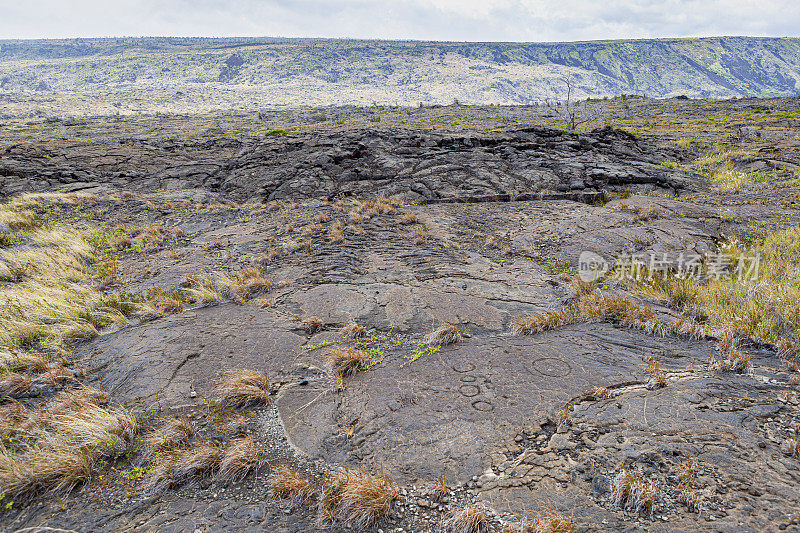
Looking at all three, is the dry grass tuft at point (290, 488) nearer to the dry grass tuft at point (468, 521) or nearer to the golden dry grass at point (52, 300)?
the dry grass tuft at point (468, 521)

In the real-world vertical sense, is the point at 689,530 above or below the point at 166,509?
above

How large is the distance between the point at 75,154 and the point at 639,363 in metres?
29.3

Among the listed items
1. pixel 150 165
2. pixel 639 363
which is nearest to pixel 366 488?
pixel 639 363

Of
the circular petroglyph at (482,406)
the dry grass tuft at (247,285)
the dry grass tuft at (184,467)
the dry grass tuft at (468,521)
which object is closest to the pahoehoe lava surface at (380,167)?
the dry grass tuft at (247,285)

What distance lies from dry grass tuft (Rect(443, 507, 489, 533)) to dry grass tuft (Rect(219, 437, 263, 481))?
1.97 m

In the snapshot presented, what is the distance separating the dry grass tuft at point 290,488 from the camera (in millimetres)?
3355

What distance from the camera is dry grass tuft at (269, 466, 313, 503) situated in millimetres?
3355

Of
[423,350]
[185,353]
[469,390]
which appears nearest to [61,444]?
[185,353]

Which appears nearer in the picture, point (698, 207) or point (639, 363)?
point (639, 363)

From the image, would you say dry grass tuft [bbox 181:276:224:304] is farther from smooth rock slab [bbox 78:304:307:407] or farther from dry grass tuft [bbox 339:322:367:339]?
dry grass tuft [bbox 339:322:367:339]

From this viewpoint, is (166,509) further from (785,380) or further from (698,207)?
(698,207)

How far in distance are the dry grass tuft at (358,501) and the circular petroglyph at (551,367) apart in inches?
97.3

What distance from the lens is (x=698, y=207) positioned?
Answer: 1345 centimetres

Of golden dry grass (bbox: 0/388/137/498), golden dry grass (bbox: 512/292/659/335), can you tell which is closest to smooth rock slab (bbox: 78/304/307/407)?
golden dry grass (bbox: 0/388/137/498)
